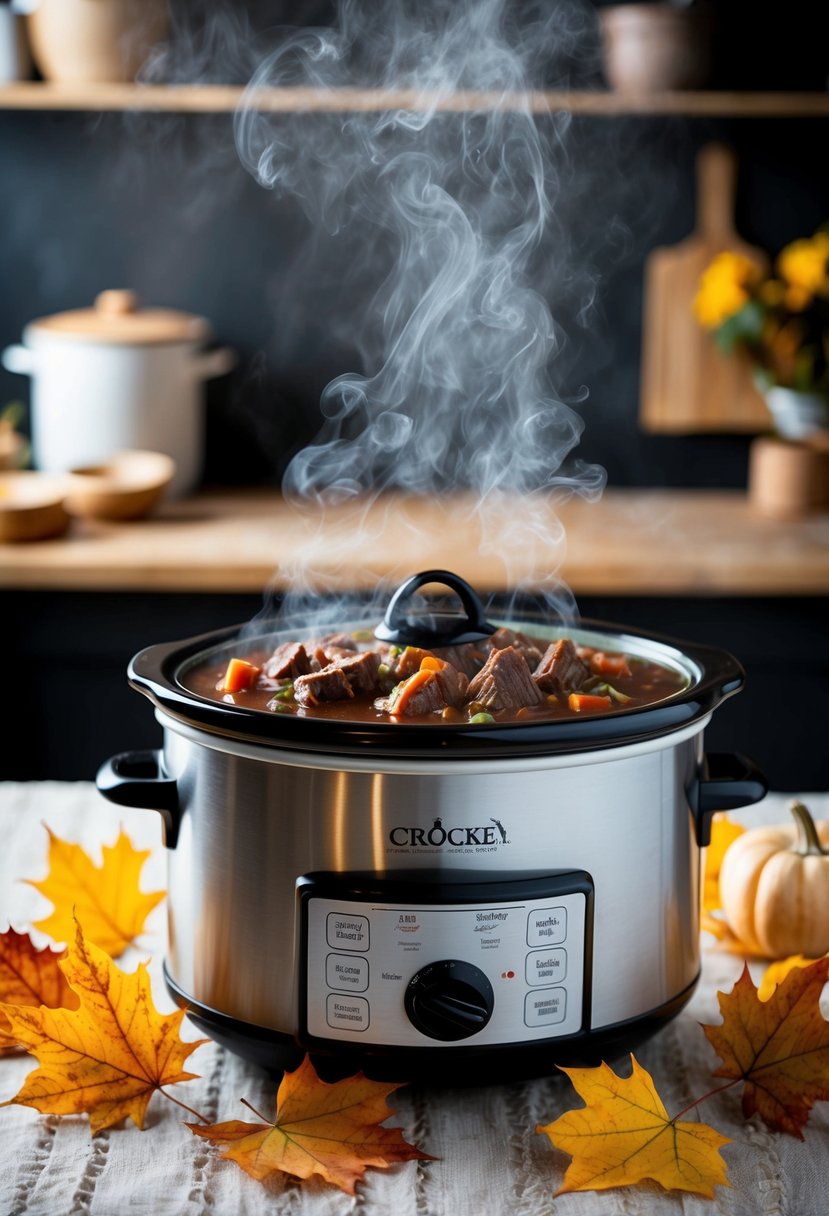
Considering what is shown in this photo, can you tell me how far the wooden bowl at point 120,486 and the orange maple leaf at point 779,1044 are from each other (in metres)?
2.07

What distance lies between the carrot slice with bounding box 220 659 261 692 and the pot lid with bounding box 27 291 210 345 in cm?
195

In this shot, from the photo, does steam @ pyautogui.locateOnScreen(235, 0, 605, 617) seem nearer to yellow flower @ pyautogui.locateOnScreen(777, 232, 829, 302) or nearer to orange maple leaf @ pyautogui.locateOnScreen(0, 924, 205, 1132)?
yellow flower @ pyautogui.locateOnScreen(777, 232, 829, 302)

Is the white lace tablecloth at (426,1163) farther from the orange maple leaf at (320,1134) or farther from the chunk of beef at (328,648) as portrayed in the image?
the chunk of beef at (328,648)

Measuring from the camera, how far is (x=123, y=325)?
9.50 ft

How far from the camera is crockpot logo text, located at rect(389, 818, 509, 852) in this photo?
0.87m

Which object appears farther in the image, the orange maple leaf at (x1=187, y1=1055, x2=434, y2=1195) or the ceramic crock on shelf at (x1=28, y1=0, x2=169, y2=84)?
the ceramic crock on shelf at (x1=28, y1=0, x2=169, y2=84)

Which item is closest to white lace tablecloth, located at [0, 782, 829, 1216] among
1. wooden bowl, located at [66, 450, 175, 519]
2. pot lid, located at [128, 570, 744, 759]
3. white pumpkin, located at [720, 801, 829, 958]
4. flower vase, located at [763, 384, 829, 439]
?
white pumpkin, located at [720, 801, 829, 958]

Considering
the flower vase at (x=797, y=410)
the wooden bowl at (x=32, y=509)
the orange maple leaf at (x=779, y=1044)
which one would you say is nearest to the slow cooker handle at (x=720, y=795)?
the orange maple leaf at (x=779, y=1044)

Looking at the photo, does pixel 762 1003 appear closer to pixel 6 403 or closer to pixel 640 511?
pixel 640 511

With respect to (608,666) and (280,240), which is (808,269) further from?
(608,666)

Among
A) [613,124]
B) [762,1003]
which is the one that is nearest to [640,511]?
[613,124]

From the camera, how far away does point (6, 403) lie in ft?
11.0

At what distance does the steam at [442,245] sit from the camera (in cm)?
295

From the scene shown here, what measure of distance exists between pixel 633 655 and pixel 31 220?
2.50 metres
